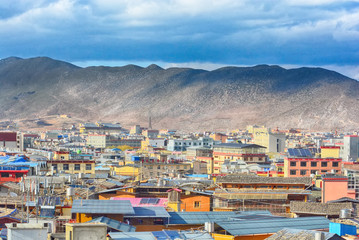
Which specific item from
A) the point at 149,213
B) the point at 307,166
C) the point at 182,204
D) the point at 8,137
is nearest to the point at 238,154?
the point at 307,166

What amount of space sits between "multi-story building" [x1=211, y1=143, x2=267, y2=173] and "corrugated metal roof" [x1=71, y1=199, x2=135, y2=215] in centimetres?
6402

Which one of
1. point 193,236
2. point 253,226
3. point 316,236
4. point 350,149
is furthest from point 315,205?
point 350,149

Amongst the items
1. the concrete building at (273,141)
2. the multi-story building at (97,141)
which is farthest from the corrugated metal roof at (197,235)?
the multi-story building at (97,141)

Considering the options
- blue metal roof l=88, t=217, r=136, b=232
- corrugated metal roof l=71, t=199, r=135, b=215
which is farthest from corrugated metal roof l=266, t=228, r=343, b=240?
corrugated metal roof l=71, t=199, r=135, b=215

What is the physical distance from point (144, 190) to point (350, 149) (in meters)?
55.5

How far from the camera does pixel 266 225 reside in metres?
26.9

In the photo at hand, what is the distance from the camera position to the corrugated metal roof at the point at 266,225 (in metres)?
25.7

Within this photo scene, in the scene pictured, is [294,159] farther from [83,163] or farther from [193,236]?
[193,236]

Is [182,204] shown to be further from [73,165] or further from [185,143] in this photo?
[185,143]

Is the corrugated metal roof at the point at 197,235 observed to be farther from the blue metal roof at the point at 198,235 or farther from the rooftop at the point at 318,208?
the rooftop at the point at 318,208

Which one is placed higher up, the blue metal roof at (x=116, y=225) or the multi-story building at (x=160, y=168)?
the blue metal roof at (x=116, y=225)

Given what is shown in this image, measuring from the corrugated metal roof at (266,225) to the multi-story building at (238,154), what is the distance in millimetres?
63610

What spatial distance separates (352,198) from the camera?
40.8m

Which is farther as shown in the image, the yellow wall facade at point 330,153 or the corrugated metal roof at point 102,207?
the yellow wall facade at point 330,153
